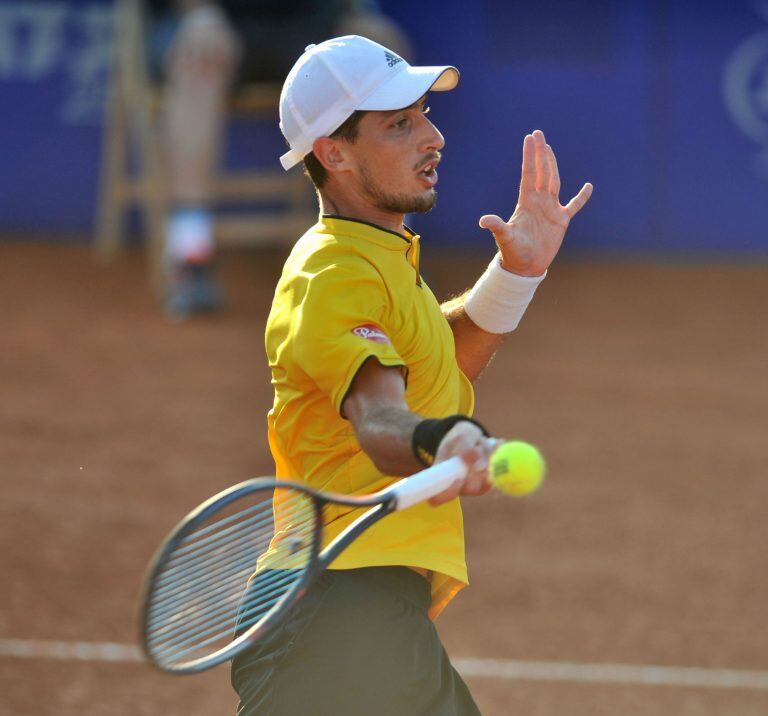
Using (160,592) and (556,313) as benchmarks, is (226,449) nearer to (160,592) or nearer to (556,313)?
(556,313)

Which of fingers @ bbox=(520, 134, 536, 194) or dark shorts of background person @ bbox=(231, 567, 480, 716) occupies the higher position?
fingers @ bbox=(520, 134, 536, 194)

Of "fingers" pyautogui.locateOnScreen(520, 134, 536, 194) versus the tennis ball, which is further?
"fingers" pyautogui.locateOnScreen(520, 134, 536, 194)

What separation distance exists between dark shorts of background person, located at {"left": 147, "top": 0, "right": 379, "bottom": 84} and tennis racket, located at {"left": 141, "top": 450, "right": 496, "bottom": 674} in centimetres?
657

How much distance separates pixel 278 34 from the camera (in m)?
9.32

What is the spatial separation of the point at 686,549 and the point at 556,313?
375 centimetres

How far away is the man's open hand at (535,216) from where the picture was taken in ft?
11.4

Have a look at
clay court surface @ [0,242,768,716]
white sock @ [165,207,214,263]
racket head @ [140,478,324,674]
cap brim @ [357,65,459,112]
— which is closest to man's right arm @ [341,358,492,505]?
racket head @ [140,478,324,674]

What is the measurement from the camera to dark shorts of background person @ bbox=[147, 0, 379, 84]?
30.6 feet

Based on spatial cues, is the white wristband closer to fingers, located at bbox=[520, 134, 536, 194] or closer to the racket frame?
fingers, located at bbox=[520, 134, 536, 194]

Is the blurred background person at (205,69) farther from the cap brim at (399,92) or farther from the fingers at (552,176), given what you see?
the cap brim at (399,92)

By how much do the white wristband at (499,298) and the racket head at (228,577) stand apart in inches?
29.8

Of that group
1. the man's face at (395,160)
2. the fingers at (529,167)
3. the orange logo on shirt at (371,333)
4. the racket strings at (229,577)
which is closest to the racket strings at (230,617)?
the racket strings at (229,577)

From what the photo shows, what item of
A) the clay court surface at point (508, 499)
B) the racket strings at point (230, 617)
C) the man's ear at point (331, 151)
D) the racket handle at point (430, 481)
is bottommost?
the clay court surface at point (508, 499)

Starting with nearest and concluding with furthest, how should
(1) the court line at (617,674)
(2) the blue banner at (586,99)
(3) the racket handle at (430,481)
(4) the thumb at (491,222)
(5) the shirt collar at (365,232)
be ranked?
(3) the racket handle at (430,481), (5) the shirt collar at (365,232), (4) the thumb at (491,222), (1) the court line at (617,674), (2) the blue banner at (586,99)
